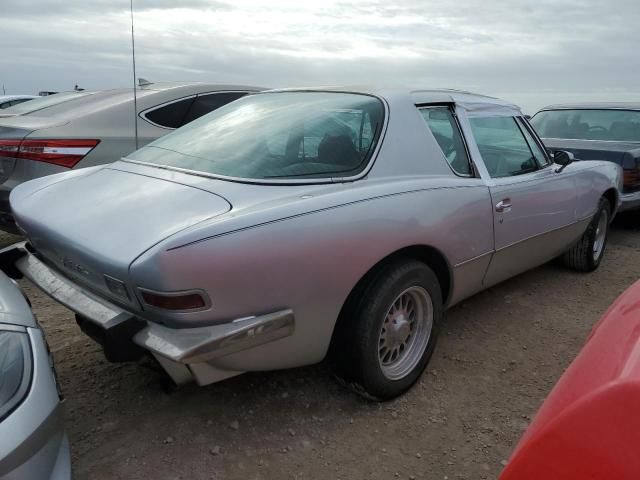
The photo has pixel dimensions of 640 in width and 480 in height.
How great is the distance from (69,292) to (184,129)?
1278 millimetres

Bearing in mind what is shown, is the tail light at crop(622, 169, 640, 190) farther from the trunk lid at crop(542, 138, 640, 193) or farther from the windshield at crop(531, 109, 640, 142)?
the windshield at crop(531, 109, 640, 142)

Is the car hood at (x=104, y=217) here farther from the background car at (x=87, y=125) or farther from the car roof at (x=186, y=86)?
the car roof at (x=186, y=86)

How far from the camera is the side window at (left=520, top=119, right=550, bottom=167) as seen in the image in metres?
3.61

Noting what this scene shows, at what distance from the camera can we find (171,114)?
15.3ft

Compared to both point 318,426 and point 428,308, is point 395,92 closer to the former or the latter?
point 428,308

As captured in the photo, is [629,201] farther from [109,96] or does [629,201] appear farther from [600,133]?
[109,96]

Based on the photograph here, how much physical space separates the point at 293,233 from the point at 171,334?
0.56 meters

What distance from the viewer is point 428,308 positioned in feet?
8.52

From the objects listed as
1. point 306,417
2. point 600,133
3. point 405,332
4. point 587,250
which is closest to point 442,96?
point 405,332

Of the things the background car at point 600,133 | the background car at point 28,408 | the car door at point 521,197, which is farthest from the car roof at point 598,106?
the background car at point 28,408

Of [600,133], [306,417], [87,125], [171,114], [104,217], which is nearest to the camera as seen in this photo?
[104,217]

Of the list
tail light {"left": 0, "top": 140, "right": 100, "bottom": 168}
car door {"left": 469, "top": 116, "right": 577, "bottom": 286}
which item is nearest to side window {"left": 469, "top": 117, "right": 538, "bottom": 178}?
car door {"left": 469, "top": 116, "right": 577, "bottom": 286}

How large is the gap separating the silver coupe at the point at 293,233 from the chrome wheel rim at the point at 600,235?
4.41ft

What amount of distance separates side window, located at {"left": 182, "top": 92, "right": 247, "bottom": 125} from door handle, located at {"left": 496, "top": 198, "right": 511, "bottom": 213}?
2.82 m
